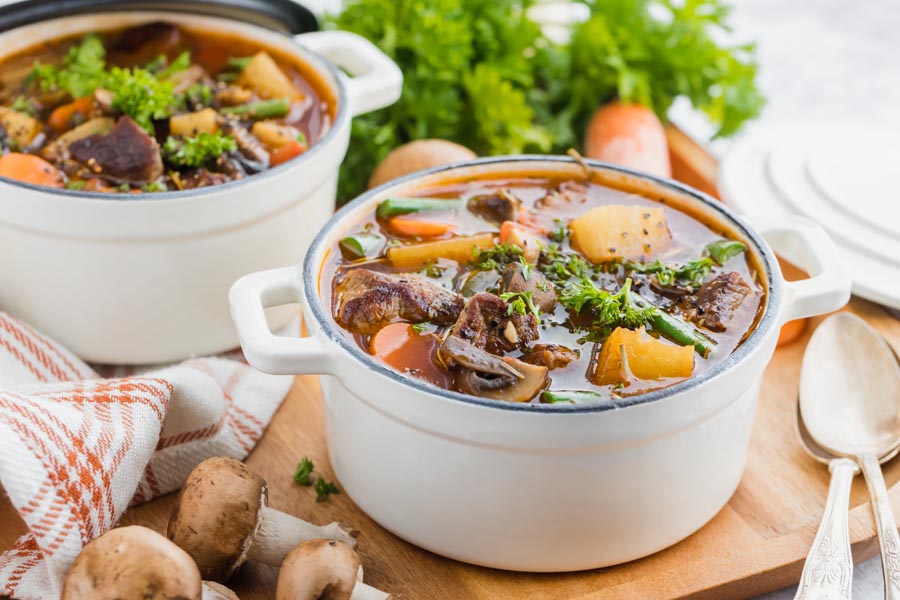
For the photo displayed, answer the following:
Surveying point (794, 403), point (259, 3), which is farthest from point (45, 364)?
point (794, 403)

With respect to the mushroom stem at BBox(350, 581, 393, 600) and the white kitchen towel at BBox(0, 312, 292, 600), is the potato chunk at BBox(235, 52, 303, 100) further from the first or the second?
the mushroom stem at BBox(350, 581, 393, 600)

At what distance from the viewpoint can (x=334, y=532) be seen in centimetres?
236

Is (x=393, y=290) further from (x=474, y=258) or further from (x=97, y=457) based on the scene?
(x=97, y=457)

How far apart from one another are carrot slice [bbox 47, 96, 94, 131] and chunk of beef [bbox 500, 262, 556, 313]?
1.48 m

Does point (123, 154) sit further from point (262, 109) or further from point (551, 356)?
point (551, 356)

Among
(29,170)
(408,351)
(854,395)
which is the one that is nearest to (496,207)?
(408,351)

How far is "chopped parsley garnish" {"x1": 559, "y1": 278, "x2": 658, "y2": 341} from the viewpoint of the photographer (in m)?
2.39

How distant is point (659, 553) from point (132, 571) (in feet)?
3.85

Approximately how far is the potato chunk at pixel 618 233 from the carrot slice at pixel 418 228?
0.34 m

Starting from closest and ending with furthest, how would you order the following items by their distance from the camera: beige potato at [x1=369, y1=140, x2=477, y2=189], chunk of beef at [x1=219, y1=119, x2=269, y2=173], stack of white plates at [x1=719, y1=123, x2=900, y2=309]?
chunk of beef at [x1=219, y1=119, x2=269, y2=173] → stack of white plates at [x1=719, y1=123, x2=900, y2=309] → beige potato at [x1=369, y1=140, x2=477, y2=189]

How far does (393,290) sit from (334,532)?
0.55m

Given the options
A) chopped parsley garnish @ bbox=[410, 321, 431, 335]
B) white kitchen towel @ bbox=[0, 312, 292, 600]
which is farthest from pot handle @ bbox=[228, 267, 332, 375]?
white kitchen towel @ bbox=[0, 312, 292, 600]

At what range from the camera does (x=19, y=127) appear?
10.1 ft

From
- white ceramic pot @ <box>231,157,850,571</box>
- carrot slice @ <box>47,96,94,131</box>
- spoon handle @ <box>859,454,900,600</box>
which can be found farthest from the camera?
carrot slice @ <box>47,96,94,131</box>
